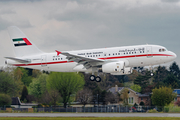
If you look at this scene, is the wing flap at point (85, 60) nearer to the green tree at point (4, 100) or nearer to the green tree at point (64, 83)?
the green tree at point (4, 100)

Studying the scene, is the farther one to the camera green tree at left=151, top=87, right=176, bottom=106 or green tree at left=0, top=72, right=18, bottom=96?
green tree at left=0, top=72, right=18, bottom=96

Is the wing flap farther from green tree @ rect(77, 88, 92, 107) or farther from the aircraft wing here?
green tree @ rect(77, 88, 92, 107)

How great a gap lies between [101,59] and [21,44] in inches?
647

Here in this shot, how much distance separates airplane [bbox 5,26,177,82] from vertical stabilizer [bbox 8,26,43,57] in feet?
4.43

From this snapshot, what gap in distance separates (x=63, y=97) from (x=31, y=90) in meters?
29.6

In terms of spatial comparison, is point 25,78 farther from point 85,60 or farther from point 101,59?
point 101,59

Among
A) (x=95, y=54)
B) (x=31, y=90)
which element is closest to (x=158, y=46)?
(x=95, y=54)

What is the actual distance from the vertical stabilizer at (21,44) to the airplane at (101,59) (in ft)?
4.43

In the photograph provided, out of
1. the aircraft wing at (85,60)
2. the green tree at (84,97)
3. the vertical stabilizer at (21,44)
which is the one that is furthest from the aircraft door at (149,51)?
the green tree at (84,97)

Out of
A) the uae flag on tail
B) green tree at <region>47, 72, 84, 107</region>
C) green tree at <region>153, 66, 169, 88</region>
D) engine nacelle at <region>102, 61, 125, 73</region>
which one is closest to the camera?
engine nacelle at <region>102, 61, 125, 73</region>

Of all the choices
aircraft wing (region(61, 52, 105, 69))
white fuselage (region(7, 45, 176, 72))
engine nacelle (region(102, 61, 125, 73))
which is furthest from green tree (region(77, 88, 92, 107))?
engine nacelle (region(102, 61, 125, 73))

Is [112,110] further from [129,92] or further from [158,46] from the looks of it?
[129,92]

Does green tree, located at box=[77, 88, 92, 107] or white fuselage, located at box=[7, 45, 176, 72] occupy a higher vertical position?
white fuselage, located at box=[7, 45, 176, 72]

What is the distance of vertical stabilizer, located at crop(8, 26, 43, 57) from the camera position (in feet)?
195
